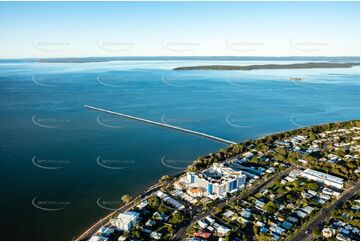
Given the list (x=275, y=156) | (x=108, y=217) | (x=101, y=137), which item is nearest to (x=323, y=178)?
(x=275, y=156)

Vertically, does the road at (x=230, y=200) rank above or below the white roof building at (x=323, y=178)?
below

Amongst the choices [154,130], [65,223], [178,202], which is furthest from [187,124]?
[65,223]

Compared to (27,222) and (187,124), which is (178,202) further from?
(187,124)

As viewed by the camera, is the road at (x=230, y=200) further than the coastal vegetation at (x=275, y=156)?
No

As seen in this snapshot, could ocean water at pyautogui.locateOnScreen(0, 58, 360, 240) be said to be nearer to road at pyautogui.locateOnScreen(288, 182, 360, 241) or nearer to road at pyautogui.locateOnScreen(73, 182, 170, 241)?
road at pyautogui.locateOnScreen(73, 182, 170, 241)

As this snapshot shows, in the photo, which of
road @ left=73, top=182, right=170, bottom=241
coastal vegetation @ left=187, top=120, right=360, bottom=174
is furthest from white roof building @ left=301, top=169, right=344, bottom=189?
road @ left=73, top=182, right=170, bottom=241

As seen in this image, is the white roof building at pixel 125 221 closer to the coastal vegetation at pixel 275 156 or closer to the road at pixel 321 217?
the coastal vegetation at pixel 275 156

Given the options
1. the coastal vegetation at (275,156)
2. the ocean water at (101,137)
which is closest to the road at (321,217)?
the coastal vegetation at (275,156)
